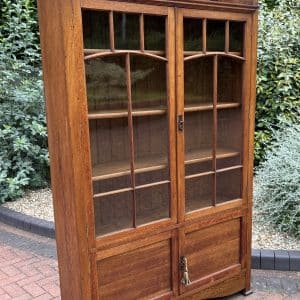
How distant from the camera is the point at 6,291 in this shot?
8.25 feet

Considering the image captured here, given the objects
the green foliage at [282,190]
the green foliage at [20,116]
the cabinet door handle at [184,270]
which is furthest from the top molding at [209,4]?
the green foliage at [20,116]

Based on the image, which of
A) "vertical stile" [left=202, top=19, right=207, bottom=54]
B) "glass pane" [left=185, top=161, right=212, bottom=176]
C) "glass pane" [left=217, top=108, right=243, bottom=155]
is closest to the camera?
"vertical stile" [left=202, top=19, right=207, bottom=54]

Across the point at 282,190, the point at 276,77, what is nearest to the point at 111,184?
the point at 282,190

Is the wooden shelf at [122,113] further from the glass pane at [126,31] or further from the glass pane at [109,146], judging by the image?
the glass pane at [126,31]

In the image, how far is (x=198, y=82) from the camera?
2.11 m

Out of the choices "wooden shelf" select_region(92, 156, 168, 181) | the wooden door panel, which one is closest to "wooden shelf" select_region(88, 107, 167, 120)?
"wooden shelf" select_region(92, 156, 168, 181)

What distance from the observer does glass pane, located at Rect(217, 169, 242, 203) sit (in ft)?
7.43

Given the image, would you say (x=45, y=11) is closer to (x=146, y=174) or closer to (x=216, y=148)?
(x=146, y=174)

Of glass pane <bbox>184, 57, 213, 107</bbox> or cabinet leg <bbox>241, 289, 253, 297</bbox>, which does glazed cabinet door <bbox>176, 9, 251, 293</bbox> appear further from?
cabinet leg <bbox>241, 289, 253, 297</bbox>

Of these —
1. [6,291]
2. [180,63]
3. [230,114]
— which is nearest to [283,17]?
[230,114]

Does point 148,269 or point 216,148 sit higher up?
point 216,148

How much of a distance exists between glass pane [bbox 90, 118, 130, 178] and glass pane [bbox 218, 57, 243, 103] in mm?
659

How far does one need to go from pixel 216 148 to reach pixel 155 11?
0.86m

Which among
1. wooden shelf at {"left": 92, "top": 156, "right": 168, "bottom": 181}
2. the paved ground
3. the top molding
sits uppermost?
the top molding
